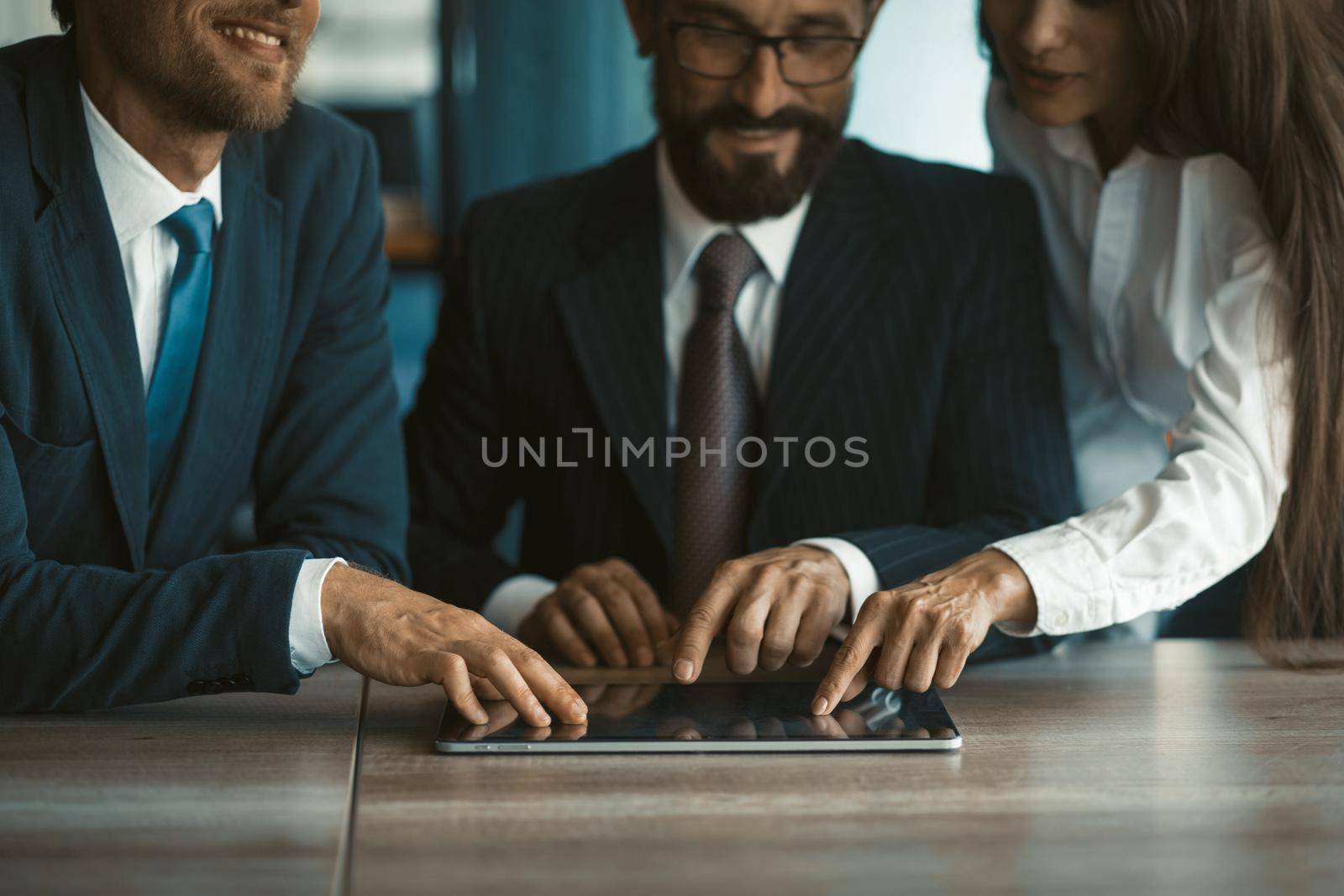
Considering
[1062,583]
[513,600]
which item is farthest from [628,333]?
[1062,583]

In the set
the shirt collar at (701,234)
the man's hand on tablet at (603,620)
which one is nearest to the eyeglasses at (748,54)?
the shirt collar at (701,234)

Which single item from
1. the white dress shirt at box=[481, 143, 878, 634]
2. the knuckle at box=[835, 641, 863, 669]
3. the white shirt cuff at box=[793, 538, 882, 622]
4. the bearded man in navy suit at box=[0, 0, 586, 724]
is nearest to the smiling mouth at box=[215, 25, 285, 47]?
the bearded man in navy suit at box=[0, 0, 586, 724]

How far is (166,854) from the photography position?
91 cm

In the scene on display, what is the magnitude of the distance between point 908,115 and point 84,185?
7.66 ft

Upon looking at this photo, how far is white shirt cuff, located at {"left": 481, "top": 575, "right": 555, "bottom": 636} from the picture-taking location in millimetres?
1722

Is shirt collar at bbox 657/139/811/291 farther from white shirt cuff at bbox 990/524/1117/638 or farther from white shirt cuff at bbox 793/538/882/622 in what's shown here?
white shirt cuff at bbox 990/524/1117/638

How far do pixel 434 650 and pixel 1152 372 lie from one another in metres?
0.99

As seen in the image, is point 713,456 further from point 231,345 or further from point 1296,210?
point 1296,210

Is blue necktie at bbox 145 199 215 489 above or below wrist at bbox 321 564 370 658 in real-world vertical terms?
above

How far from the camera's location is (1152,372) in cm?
171

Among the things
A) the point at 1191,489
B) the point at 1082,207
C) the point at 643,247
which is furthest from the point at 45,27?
the point at 1191,489

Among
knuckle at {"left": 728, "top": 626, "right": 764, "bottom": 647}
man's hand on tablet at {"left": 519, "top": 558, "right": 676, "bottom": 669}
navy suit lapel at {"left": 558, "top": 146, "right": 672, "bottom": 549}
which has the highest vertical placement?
navy suit lapel at {"left": 558, "top": 146, "right": 672, "bottom": 549}

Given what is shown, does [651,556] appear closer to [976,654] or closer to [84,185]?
[976,654]

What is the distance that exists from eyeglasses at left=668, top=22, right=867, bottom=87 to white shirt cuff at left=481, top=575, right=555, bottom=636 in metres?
0.68
